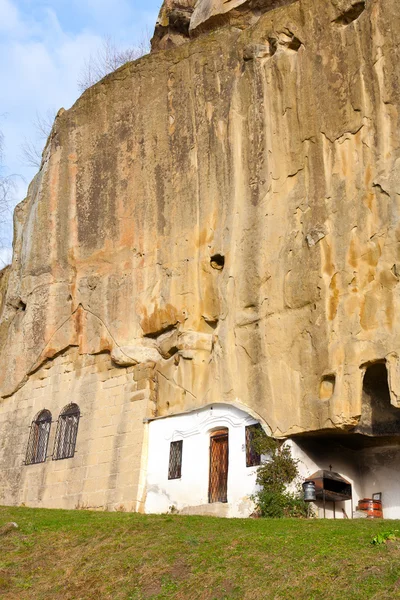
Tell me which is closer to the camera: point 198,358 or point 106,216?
point 198,358

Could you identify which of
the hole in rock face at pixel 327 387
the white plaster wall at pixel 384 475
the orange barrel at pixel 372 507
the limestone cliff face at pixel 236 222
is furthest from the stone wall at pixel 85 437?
the white plaster wall at pixel 384 475

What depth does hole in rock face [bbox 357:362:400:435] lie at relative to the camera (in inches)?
739

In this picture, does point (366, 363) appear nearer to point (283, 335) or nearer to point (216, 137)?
point (283, 335)

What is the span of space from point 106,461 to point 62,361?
4.04 m

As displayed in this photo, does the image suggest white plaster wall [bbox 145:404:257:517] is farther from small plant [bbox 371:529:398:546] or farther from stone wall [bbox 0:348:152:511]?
small plant [bbox 371:529:398:546]

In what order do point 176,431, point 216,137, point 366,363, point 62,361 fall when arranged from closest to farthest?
point 366,363 → point 176,431 → point 216,137 → point 62,361

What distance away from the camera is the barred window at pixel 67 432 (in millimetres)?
22864

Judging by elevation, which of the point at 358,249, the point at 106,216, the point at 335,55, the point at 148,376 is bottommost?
the point at 148,376

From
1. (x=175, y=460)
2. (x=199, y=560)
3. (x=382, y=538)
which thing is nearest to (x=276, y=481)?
(x=175, y=460)

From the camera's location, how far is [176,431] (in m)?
21.1

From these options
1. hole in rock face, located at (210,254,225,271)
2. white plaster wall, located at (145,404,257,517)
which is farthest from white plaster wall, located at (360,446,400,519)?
hole in rock face, located at (210,254,225,271)

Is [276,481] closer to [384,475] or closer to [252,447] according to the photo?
[252,447]

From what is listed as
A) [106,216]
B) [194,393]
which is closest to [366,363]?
[194,393]

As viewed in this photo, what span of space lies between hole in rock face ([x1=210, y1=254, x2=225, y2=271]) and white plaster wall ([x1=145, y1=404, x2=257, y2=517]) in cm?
388
